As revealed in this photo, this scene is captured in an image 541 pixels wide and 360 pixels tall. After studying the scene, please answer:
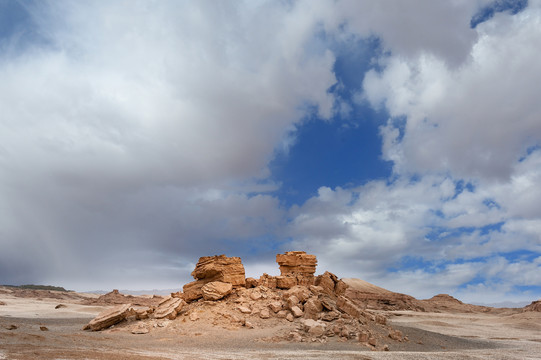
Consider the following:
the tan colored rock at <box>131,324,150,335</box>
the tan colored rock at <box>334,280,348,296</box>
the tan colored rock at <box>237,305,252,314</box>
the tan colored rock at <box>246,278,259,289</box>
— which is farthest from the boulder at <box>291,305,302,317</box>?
the tan colored rock at <box>131,324,150,335</box>

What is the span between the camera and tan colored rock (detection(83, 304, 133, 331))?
25641 mm

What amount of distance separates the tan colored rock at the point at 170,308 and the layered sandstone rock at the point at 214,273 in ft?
4.70

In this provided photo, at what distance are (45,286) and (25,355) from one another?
500 feet

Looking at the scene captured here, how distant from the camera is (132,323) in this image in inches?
1027

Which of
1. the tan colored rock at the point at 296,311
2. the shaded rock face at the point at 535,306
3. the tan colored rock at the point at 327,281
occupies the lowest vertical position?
the tan colored rock at the point at 296,311

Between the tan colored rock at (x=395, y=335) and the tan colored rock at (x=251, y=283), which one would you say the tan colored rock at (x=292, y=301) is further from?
the tan colored rock at (x=395, y=335)

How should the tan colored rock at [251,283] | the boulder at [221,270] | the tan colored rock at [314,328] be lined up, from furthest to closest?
the tan colored rock at [251,283] → the boulder at [221,270] → the tan colored rock at [314,328]

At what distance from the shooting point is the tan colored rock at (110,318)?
2564 cm

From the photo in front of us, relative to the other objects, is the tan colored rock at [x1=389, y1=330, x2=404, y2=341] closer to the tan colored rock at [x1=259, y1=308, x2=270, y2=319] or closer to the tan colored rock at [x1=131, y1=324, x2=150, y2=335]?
the tan colored rock at [x1=259, y1=308, x2=270, y2=319]

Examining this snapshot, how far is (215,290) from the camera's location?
93.4 ft

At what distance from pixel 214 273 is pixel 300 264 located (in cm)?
726

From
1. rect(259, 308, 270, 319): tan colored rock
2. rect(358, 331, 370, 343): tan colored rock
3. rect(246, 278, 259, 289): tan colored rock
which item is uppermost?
rect(246, 278, 259, 289): tan colored rock

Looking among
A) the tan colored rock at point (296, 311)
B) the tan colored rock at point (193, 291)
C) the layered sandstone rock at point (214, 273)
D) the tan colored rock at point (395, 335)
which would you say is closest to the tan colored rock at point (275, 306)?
the tan colored rock at point (296, 311)

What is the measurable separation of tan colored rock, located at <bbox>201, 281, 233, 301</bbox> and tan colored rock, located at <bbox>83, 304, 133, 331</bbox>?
5.35m
